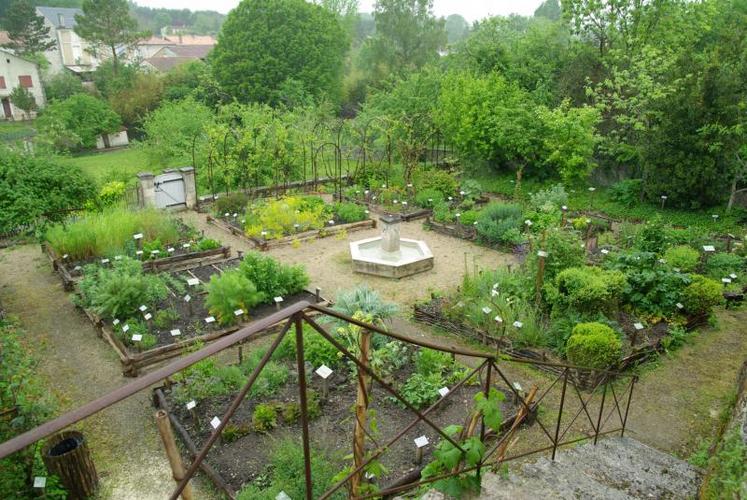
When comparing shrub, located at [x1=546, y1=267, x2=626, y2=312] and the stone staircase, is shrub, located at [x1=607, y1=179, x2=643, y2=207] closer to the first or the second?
shrub, located at [x1=546, y1=267, x2=626, y2=312]

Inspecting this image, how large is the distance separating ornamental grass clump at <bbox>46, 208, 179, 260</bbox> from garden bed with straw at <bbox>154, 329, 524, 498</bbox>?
511cm

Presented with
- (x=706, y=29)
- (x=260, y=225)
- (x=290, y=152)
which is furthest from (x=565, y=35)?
(x=260, y=225)

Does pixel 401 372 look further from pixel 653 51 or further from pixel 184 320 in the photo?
pixel 653 51

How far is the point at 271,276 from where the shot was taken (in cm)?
918

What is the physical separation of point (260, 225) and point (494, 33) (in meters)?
14.8

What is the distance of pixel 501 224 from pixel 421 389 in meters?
6.72

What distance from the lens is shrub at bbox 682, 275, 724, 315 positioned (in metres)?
8.62

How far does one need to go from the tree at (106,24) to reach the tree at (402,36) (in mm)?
15957

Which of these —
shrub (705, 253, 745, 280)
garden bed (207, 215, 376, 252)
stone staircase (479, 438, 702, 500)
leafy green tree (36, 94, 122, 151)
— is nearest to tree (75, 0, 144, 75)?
leafy green tree (36, 94, 122, 151)

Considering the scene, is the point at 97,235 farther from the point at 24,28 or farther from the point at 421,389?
the point at 24,28

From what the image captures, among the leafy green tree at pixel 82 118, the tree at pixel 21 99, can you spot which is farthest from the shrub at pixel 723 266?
the tree at pixel 21 99

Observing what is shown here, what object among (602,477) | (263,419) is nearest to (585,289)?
(602,477)

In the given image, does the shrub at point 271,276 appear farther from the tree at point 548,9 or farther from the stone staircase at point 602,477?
the tree at point 548,9

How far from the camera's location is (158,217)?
12.0m
